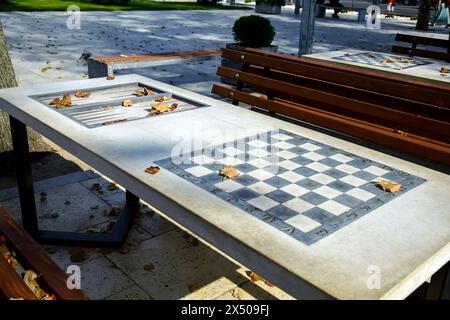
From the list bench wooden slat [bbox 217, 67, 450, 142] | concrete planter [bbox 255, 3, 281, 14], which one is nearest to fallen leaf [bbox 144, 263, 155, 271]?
bench wooden slat [bbox 217, 67, 450, 142]

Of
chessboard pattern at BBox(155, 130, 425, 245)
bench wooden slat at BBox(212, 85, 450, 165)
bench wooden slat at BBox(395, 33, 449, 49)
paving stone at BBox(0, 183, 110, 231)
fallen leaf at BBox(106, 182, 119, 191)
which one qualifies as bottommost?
paving stone at BBox(0, 183, 110, 231)

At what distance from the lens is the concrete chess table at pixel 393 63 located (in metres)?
4.38

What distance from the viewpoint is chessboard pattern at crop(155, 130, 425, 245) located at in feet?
5.78

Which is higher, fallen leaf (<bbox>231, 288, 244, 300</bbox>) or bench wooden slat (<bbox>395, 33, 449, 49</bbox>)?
bench wooden slat (<bbox>395, 33, 449, 49</bbox>)

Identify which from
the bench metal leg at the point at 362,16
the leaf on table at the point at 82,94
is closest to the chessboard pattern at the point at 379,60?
the leaf on table at the point at 82,94

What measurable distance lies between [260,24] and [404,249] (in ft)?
21.8

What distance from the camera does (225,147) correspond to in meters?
2.45

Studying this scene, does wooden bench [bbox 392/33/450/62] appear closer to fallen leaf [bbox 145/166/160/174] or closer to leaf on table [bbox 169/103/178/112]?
leaf on table [bbox 169/103/178/112]

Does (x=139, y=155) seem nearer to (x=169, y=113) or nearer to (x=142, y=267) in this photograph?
(x=169, y=113)

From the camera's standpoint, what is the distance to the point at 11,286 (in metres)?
1.58

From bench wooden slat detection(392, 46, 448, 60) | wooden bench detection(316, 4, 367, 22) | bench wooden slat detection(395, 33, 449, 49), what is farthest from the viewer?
wooden bench detection(316, 4, 367, 22)

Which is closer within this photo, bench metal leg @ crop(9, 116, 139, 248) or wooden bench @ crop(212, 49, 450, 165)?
wooden bench @ crop(212, 49, 450, 165)

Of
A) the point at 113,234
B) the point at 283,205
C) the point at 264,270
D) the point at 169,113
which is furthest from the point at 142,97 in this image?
the point at 264,270

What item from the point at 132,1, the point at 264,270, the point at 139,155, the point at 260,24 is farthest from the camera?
the point at 132,1
